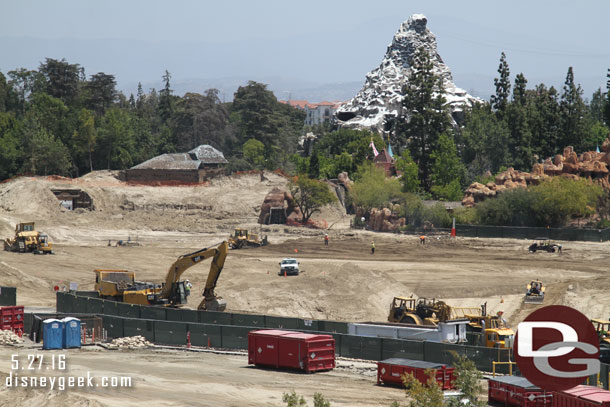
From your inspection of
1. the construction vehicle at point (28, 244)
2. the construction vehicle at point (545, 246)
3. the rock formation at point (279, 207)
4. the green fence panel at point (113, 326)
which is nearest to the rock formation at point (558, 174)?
the construction vehicle at point (545, 246)

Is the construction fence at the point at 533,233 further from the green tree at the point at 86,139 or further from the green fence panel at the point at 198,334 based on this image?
the green tree at the point at 86,139

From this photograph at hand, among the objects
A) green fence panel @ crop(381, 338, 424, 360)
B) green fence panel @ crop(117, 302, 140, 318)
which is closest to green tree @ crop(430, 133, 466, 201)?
green fence panel @ crop(117, 302, 140, 318)

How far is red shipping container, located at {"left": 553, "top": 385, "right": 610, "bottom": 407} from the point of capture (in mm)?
20047

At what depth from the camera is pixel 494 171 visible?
121312 mm

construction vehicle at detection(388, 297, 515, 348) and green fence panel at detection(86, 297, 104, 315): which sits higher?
construction vehicle at detection(388, 297, 515, 348)

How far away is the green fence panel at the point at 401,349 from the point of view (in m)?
32.0

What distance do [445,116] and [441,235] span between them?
31.6 meters

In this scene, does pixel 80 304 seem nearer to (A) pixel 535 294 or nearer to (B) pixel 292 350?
(B) pixel 292 350

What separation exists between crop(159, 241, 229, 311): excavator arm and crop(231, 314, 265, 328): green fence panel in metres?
3.36

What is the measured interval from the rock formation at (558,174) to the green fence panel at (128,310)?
181 feet

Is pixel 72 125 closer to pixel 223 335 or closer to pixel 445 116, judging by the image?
pixel 445 116

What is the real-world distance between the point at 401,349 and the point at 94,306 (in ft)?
60.3

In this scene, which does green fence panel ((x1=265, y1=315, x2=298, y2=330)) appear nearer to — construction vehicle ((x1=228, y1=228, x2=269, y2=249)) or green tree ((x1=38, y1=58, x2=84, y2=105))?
construction vehicle ((x1=228, y1=228, x2=269, y2=249))

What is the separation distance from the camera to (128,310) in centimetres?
4203
